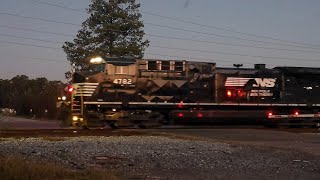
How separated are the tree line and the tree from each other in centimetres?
465

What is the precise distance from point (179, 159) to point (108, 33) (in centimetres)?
4214

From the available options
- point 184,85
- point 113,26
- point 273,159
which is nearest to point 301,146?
point 273,159

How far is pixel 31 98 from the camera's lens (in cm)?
8581

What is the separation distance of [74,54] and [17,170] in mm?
46550

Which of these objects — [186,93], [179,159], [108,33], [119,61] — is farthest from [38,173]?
[108,33]

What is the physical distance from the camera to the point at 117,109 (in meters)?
26.4

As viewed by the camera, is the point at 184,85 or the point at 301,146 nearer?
the point at 301,146

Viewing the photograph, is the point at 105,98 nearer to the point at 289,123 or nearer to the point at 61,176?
the point at 289,123

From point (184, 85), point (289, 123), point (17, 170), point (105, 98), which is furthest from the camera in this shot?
point (289, 123)

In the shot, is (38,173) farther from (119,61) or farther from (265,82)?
(265,82)

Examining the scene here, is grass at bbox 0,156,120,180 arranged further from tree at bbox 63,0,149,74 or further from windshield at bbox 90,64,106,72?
tree at bbox 63,0,149,74

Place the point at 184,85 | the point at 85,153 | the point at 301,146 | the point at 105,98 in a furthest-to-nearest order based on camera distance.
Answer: the point at 184,85 → the point at 105,98 → the point at 301,146 → the point at 85,153

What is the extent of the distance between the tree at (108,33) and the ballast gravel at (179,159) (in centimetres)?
3713

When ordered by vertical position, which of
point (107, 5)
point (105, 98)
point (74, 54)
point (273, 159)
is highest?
point (107, 5)
